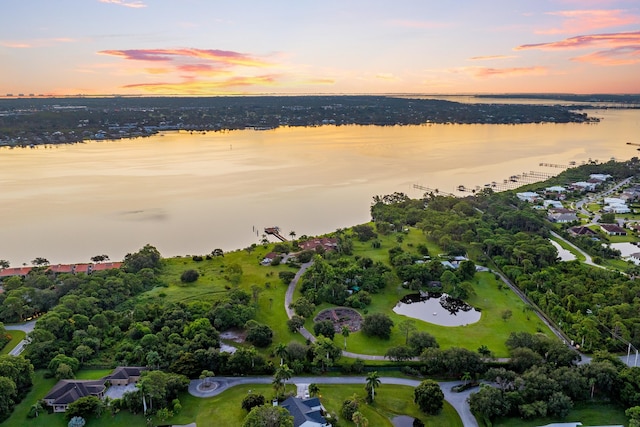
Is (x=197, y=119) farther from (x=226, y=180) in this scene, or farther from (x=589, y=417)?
(x=589, y=417)

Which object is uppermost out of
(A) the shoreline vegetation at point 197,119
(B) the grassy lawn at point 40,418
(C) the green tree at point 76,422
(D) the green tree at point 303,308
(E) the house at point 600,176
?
(A) the shoreline vegetation at point 197,119

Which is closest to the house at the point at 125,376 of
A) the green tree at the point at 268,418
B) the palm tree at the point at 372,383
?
the green tree at the point at 268,418

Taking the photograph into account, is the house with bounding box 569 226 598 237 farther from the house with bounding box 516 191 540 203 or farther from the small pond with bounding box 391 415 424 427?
the small pond with bounding box 391 415 424 427

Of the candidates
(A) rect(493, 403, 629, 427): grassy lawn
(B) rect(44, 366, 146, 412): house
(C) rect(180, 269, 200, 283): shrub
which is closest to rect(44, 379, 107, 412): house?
(B) rect(44, 366, 146, 412): house

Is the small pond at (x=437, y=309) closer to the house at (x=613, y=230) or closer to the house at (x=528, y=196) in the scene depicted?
the house at (x=613, y=230)

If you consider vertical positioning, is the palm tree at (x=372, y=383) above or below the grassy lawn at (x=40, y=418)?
above

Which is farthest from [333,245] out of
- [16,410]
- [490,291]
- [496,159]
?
[496,159]
